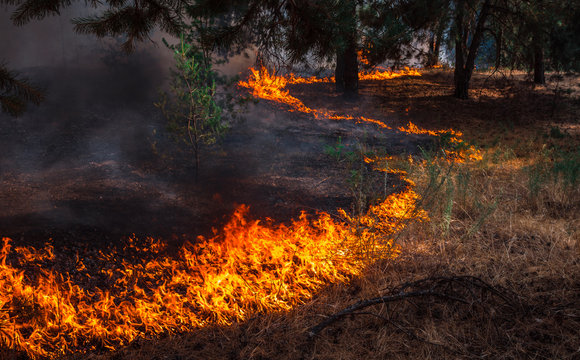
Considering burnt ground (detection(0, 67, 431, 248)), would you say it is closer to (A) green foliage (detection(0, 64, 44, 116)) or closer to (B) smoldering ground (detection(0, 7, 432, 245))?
(B) smoldering ground (detection(0, 7, 432, 245))

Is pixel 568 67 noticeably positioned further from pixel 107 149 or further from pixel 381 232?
pixel 107 149

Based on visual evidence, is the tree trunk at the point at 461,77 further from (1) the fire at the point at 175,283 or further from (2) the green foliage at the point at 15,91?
(2) the green foliage at the point at 15,91

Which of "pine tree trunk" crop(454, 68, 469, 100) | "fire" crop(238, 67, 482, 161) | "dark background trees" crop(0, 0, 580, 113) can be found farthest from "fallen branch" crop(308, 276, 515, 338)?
"pine tree trunk" crop(454, 68, 469, 100)

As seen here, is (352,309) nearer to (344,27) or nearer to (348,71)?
(344,27)

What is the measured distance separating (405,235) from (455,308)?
144 centimetres

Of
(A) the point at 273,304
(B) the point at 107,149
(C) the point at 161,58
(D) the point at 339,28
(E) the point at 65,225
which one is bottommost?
(A) the point at 273,304

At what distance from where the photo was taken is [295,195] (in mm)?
5121

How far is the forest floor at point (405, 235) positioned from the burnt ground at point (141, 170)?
0.03 metres

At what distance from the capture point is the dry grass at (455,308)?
7.48ft

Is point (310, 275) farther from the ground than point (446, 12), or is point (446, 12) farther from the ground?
point (446, 12)

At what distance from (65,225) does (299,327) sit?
287cm

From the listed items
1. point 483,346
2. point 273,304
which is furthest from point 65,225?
point 483,346

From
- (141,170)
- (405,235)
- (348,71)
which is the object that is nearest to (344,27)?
(405,235)

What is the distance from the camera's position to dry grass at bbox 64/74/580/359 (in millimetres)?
2281
